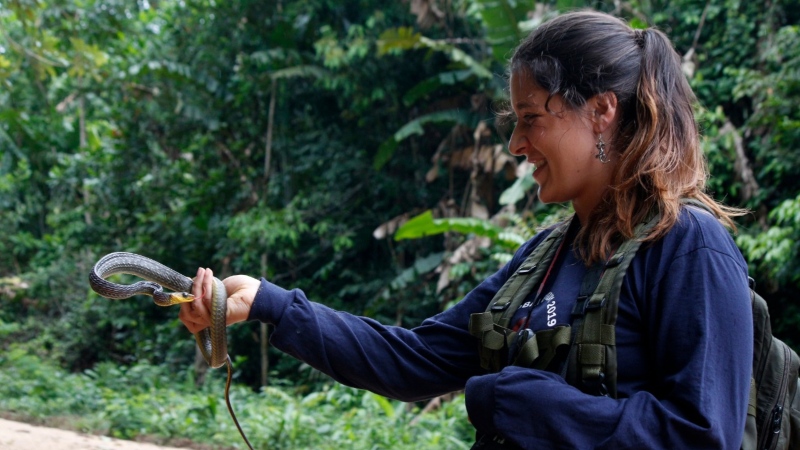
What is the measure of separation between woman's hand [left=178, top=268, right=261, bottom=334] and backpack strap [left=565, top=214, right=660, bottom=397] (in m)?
0.84

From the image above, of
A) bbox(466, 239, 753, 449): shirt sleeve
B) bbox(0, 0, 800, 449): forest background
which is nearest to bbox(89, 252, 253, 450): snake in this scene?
bbox(466, 239, 753, 449): shirt sleeve

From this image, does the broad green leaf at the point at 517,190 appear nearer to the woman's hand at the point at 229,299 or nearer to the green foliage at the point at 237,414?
the green foliage at the point at 237,414

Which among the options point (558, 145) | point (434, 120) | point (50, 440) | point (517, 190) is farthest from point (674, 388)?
point (434, 120)

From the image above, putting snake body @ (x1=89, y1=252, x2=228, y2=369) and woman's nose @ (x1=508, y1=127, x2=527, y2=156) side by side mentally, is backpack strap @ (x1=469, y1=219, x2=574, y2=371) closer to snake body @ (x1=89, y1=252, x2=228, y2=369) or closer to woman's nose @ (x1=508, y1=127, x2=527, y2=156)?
woman's nose @ (x1=508, y1=127, x2=527, y2=156)

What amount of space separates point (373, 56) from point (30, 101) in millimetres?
6778

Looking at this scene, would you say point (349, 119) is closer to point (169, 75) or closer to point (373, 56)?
point (373, 56)

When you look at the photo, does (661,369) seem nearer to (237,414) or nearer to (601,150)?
A: (601,150)

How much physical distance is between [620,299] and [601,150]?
345mm

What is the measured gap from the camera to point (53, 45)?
7.75 metres

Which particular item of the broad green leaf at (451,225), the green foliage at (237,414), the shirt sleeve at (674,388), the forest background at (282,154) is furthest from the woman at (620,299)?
the forest background at (282,154)

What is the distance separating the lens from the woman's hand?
202 cm

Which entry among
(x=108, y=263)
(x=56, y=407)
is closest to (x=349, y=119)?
(x=56, y=407)

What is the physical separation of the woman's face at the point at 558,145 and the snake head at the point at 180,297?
886 mm

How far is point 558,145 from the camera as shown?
1752 mm
